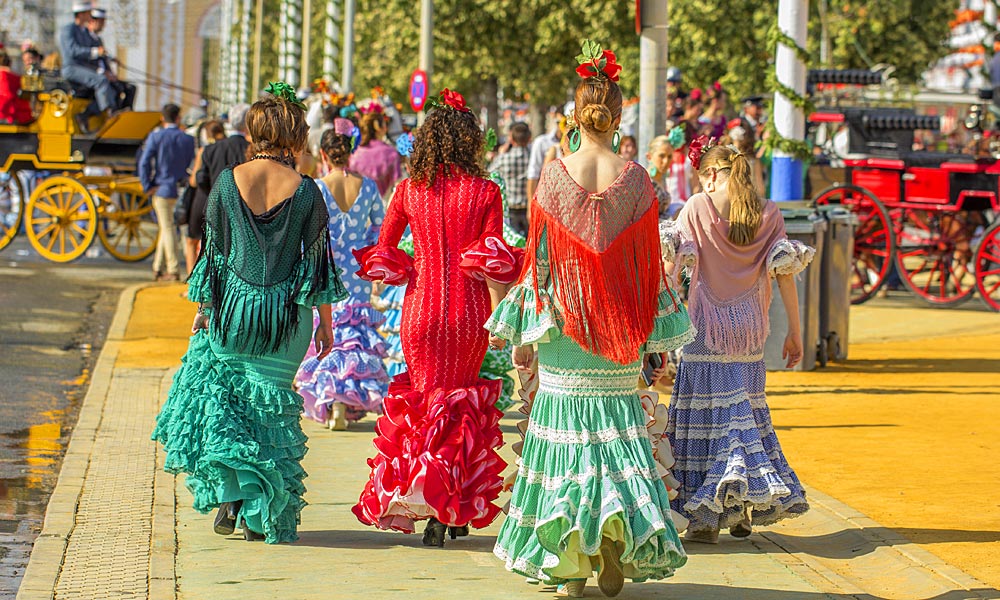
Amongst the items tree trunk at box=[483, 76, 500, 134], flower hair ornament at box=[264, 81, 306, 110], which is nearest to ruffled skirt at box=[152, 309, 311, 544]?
flower hair ornament at box=[264, 81, 306, 110]

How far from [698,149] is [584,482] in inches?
95.7

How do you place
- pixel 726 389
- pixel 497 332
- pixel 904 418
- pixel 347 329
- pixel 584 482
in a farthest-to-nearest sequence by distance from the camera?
pixel 904 418 < pixel 347 329 < pixel 726 389 < pixel 497 332 < pixel 584 482

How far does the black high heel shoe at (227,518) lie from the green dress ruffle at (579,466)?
1.40 metres

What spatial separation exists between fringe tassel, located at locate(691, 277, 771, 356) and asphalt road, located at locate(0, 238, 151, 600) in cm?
296

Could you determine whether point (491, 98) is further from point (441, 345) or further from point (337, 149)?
point (441, 345)

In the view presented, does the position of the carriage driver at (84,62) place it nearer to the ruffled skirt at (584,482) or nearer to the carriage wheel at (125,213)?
the carriage wheel at (125,213)

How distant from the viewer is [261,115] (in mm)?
6719

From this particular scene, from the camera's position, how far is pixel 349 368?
937cm

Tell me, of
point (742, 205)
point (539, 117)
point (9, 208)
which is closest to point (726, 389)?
point (742, 205)

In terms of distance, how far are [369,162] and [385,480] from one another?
6.24 meters

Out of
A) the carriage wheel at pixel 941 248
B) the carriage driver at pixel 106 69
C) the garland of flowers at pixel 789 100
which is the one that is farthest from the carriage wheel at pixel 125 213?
the carriage wheel at pixel 941 248

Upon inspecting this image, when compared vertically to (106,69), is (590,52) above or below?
below

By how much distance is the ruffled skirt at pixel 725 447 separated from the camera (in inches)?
263

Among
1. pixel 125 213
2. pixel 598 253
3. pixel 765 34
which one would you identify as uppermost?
pixel 765 34
